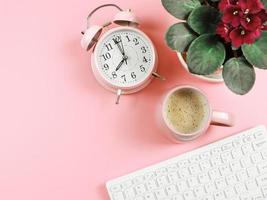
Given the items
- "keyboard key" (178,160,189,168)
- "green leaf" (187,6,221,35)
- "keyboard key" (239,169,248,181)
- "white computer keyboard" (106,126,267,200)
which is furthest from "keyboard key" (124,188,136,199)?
"green leaf" (187,6,221,35)

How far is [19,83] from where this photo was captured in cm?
95

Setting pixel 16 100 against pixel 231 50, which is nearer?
pixel 231 50

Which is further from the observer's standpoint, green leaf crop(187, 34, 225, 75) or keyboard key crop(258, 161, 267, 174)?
keyboard key crop(258, 161, 267, 174)

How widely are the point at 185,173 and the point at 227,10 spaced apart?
13.2 inches

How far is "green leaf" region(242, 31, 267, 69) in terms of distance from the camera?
0.78m

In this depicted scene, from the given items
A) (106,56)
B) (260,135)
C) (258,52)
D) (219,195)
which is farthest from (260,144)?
(106,56)

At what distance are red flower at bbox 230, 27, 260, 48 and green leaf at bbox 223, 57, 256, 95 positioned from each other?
4cm

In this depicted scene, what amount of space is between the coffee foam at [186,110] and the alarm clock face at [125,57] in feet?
0.23

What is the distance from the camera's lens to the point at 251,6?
0.72 metres

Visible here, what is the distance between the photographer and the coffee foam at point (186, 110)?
2.96 ft

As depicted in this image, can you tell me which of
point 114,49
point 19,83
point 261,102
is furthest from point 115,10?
point 261,102

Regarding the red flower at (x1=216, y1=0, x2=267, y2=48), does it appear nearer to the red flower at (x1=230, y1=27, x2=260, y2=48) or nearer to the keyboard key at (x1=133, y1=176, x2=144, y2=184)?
the red flower at (x1=230, y1=27, x2=260, y2=48)

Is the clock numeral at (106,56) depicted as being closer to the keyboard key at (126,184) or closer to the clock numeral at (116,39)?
the clock numeral at (116,39)

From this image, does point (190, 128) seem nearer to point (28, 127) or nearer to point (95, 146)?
point (95, 146)
